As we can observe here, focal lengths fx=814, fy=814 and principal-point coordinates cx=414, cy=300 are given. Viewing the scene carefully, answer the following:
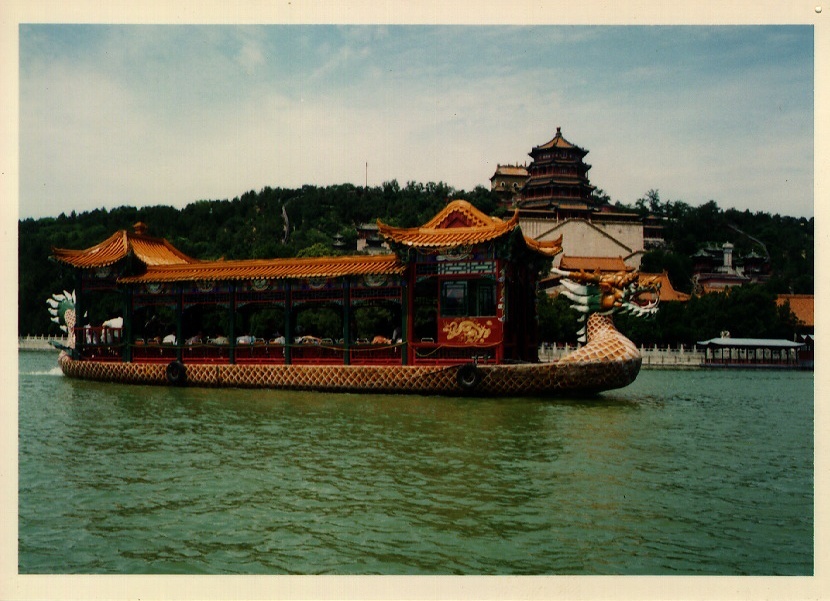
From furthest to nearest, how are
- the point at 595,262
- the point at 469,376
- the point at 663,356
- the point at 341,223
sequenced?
the point at 341,223 < the point at 595,262 < the point at 663,356 < the point at 469,376

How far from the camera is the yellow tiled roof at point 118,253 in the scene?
18.1 m

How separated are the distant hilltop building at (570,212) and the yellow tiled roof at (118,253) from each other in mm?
30153

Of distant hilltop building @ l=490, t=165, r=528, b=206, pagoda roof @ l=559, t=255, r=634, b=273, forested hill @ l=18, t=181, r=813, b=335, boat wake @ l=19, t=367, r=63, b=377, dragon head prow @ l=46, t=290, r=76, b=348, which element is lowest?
boat wake @ l=19, t=367, r=63, b=377

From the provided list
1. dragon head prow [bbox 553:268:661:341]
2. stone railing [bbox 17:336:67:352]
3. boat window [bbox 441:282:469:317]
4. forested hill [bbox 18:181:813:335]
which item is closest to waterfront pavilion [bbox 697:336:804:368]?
forested hill [bbox 18:181:813:335]

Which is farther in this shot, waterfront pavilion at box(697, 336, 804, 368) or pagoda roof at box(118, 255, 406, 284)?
waterfront pavilion at box(697, 336, 804, 368)

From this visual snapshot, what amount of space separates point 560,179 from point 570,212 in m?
2.09

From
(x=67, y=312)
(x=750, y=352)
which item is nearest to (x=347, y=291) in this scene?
(x=67, y=312)

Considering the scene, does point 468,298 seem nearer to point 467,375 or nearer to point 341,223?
point 467,375

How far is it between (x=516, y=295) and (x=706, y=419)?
468cm

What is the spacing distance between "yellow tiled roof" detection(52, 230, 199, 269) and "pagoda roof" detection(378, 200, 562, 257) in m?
5.80

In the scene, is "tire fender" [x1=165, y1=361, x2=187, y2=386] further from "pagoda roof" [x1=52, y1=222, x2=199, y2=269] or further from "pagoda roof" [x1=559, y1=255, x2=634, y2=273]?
"pagoda roof" [x1=559, y1=255, x2=634, y2=273]

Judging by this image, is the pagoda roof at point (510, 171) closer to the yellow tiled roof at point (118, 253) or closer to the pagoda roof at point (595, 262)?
the pagoda roof at point (595, 262)

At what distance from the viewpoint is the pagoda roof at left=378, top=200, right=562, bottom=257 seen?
47.9 ft

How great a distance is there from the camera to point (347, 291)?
16125 mm
